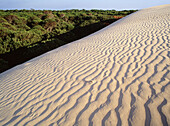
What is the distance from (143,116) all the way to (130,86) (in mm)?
656

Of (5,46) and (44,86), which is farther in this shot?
(5,46)

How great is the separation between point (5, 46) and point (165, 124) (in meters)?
12.6

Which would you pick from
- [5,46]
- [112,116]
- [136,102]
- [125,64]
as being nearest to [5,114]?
[112,116]

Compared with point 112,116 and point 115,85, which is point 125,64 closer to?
point 115,85

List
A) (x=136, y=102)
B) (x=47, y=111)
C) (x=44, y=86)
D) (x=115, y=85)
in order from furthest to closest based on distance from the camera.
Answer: (x=44, y=86)
(x=115, y=85)
(x=47, y=111)
(x=136, y=102)

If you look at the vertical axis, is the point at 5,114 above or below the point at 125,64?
below

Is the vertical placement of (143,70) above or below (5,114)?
above

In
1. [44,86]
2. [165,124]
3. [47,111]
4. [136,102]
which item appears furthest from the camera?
[44,86]

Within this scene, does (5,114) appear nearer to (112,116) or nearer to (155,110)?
(112,116)

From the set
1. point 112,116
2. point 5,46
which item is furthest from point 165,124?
point 5,46

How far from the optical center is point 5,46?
9.85m

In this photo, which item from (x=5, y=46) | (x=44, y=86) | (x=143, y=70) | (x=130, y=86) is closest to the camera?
(x=130, y=86)

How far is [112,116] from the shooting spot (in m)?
1.52

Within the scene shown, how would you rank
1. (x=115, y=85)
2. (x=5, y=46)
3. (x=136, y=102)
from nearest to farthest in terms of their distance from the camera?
(x=136, y=102)
(x=115, y=85)
(x=5, y=46)
